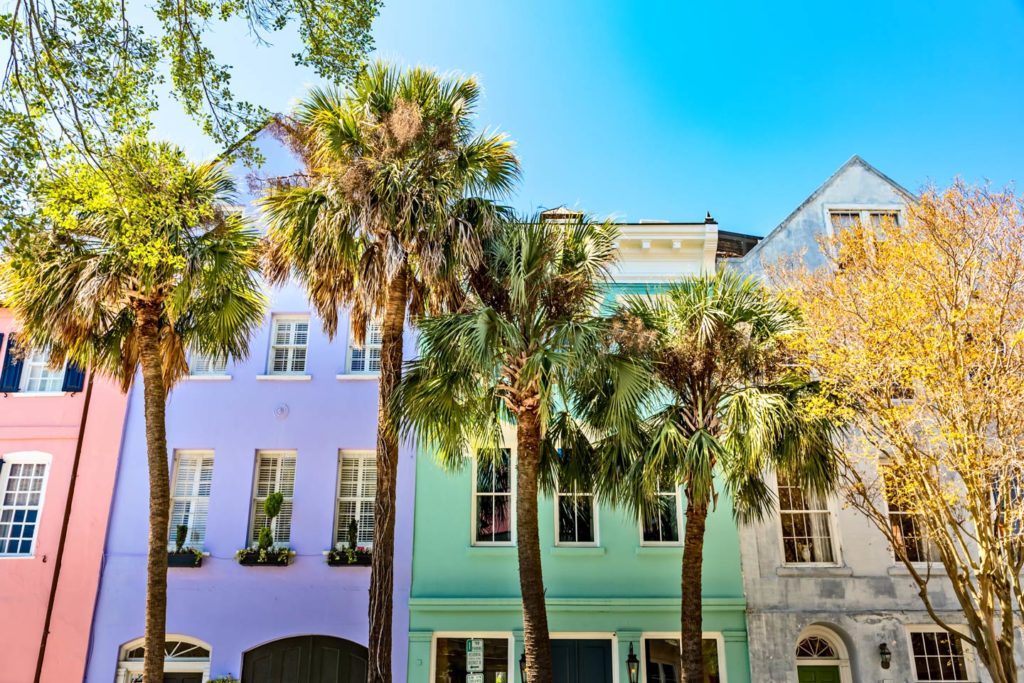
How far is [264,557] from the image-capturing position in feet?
47.8

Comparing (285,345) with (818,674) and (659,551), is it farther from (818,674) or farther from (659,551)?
(818,674)

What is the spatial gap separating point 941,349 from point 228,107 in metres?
9.17

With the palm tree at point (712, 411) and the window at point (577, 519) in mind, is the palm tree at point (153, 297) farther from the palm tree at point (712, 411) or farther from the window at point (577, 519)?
the window at point (577, 519)

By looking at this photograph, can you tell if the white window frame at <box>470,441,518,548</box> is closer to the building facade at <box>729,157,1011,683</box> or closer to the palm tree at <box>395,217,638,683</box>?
the palm tree at <box>395,217,638,683</box>

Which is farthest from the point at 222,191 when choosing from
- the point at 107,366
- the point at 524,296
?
the point at 524,296

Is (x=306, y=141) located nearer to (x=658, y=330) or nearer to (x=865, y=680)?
(x=658, y=330)

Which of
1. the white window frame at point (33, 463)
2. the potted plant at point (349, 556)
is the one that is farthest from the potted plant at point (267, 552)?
the white window frame at point (33, 463)

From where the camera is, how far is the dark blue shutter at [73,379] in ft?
52.6

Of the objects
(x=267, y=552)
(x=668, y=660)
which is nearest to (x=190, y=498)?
(x=267, y=552)

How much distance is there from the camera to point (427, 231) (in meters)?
11.4

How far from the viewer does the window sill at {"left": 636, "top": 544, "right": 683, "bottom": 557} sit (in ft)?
47.7

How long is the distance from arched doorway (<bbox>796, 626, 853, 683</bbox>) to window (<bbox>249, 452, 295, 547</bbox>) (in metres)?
9.83

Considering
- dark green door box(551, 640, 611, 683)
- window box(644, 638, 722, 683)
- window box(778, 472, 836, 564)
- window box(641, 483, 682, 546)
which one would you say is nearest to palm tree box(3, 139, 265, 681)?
dark green door box(551, 640, 611, 683)

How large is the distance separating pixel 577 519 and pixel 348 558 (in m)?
4.36
